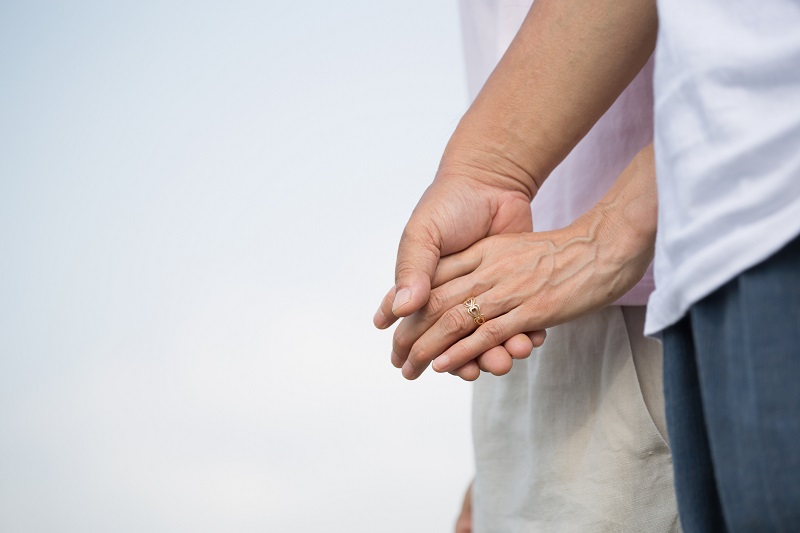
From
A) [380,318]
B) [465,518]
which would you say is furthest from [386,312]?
[465,518]

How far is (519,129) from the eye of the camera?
2.28ft

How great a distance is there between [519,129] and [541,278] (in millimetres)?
128

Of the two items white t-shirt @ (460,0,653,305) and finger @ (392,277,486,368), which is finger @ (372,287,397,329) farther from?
white t-shirt @ (460,0,653,305)

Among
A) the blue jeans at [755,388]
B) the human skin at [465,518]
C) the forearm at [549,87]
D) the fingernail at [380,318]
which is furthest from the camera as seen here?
the human skin at [465,518]

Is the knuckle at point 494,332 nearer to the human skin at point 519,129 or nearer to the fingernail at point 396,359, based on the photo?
the human skin at point 519,129

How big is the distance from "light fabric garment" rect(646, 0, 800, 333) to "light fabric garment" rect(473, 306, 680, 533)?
326mm

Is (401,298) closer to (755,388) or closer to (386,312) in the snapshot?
(386,312)

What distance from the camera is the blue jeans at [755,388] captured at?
0.40m

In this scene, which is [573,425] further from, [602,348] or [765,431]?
[765,431]

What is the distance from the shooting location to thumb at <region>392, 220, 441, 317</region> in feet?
2.19

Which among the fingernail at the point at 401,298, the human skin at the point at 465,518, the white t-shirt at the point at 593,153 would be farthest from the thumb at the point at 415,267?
the human skin at the point at 465,518

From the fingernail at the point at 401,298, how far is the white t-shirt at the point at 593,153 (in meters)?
0.21

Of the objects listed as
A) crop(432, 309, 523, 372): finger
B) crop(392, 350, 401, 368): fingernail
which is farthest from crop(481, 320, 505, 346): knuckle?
crop(392, 350, 401, 368): fingernail

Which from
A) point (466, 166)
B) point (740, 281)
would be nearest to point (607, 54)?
point (466, 166)
